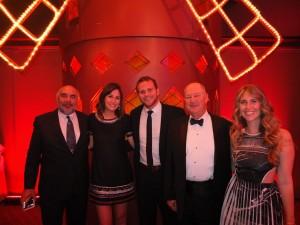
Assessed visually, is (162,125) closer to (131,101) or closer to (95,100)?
(131,101)

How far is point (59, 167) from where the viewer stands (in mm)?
2674

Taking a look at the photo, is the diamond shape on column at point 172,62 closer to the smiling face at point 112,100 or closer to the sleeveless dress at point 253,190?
the smiling face at point 112,100

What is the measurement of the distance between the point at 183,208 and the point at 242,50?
414 cm

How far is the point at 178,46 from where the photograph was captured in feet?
12.0

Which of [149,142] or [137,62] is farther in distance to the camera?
[137,62]

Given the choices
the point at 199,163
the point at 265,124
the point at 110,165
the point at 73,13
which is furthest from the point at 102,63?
the point at 265,124

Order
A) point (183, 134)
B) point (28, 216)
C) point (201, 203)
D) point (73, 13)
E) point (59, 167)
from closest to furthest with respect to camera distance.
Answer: point (201, 203)
point (183, 134)
point (59, 167)
point (73, 13)
point (28, 216)

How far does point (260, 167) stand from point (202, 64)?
6.96ft

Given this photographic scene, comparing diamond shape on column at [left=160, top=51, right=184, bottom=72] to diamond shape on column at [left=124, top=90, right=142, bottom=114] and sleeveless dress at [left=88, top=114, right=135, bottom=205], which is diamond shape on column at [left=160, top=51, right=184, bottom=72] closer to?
diamond shape on column at [left=124, top=90, right=142, bottom=114]

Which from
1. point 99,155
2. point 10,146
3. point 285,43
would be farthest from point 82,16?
point 285,43

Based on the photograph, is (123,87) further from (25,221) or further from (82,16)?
(25,221)

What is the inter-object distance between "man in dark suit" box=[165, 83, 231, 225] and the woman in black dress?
0.52 meters

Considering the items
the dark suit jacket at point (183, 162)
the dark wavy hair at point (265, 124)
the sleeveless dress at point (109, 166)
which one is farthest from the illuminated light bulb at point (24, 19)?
the dark wavy hair at point (265, 124)

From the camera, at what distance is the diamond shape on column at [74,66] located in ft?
12.6
